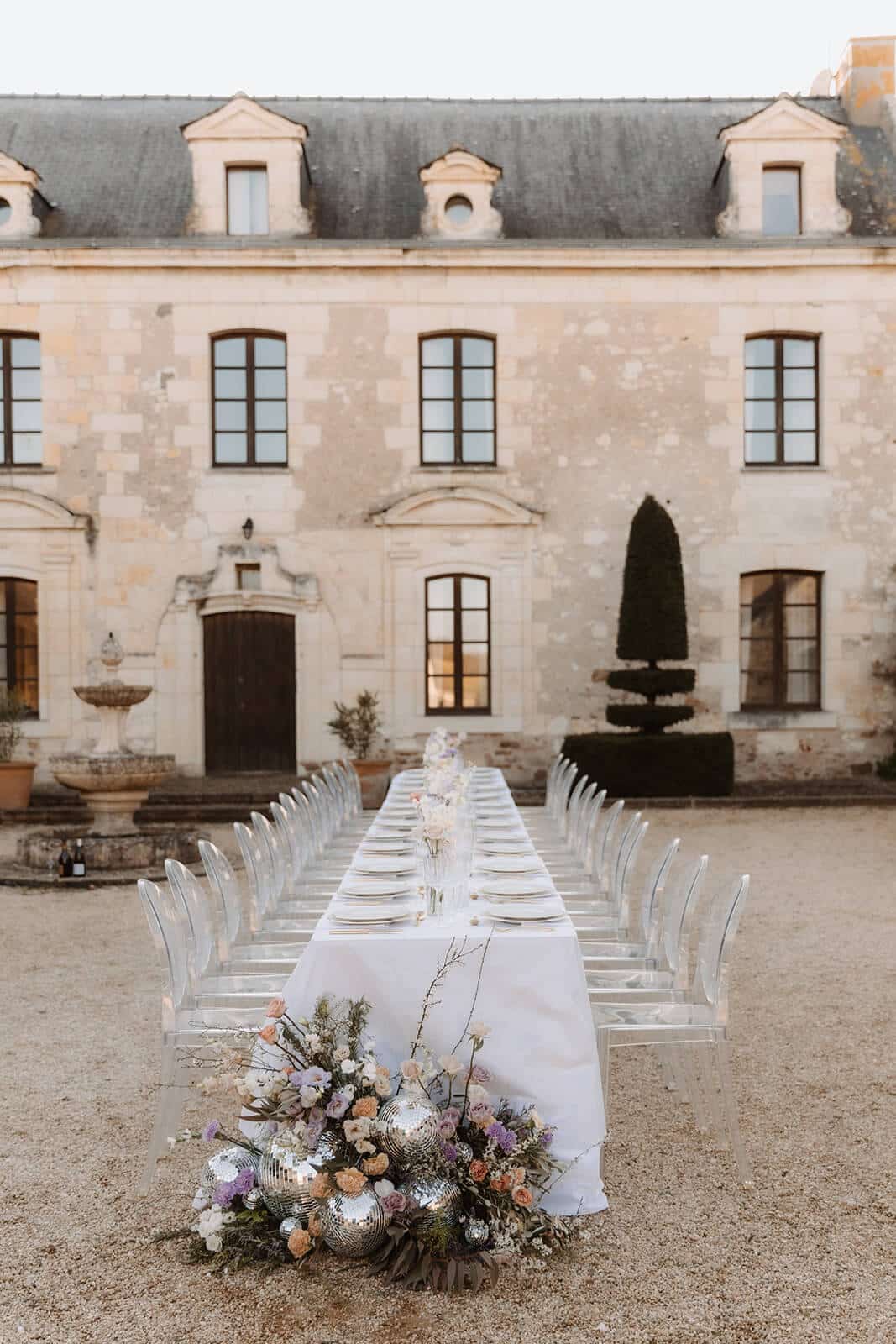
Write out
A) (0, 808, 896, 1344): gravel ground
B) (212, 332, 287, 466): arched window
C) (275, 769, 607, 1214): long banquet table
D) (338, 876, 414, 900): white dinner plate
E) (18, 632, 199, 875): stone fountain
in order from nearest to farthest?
(0, 808, 896, 1344): gravel ground, (275, 769, 607, 1214): long banquet table, (338, 876, 414, 900): white dinner plate, (18, 632, 199, 875): stone fountain, (212, 332, 287, 466): arched window

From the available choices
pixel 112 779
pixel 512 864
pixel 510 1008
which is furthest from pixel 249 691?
pixel 510 1008

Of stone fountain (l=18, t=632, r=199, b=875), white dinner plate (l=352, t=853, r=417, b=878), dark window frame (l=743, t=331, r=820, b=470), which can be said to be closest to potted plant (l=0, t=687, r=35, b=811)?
stone fountain (l=18, t=632, r=199, b=875)

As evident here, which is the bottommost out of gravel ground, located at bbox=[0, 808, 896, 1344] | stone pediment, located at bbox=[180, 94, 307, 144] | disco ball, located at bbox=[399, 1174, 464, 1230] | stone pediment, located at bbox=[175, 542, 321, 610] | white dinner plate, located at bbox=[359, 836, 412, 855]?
gravel ground, located at bbox=[0, 808, 896, 1344]

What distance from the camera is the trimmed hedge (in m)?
11.6

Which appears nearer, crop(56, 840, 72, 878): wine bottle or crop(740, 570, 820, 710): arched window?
crop(56, 840, 72, 878): wine bottle

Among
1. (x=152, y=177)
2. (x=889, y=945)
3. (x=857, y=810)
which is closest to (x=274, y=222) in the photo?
(x=152, y=177)

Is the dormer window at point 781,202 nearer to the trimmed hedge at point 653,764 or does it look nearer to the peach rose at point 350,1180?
the trimmed hedge at point 653,764

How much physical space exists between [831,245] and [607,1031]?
1144cm

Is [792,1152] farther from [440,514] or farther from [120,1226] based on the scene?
[440,514]

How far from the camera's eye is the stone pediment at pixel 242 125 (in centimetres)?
1270

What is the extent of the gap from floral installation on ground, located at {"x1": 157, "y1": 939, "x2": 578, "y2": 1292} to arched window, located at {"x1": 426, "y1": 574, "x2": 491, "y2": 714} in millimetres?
9981

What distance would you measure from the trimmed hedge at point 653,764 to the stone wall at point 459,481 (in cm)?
119

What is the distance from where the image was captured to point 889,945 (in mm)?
6020

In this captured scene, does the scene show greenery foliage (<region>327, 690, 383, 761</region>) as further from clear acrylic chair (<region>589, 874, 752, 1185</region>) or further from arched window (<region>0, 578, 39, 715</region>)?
clear acrylic chair (<region>589, 874, 752, 1185</region>)
